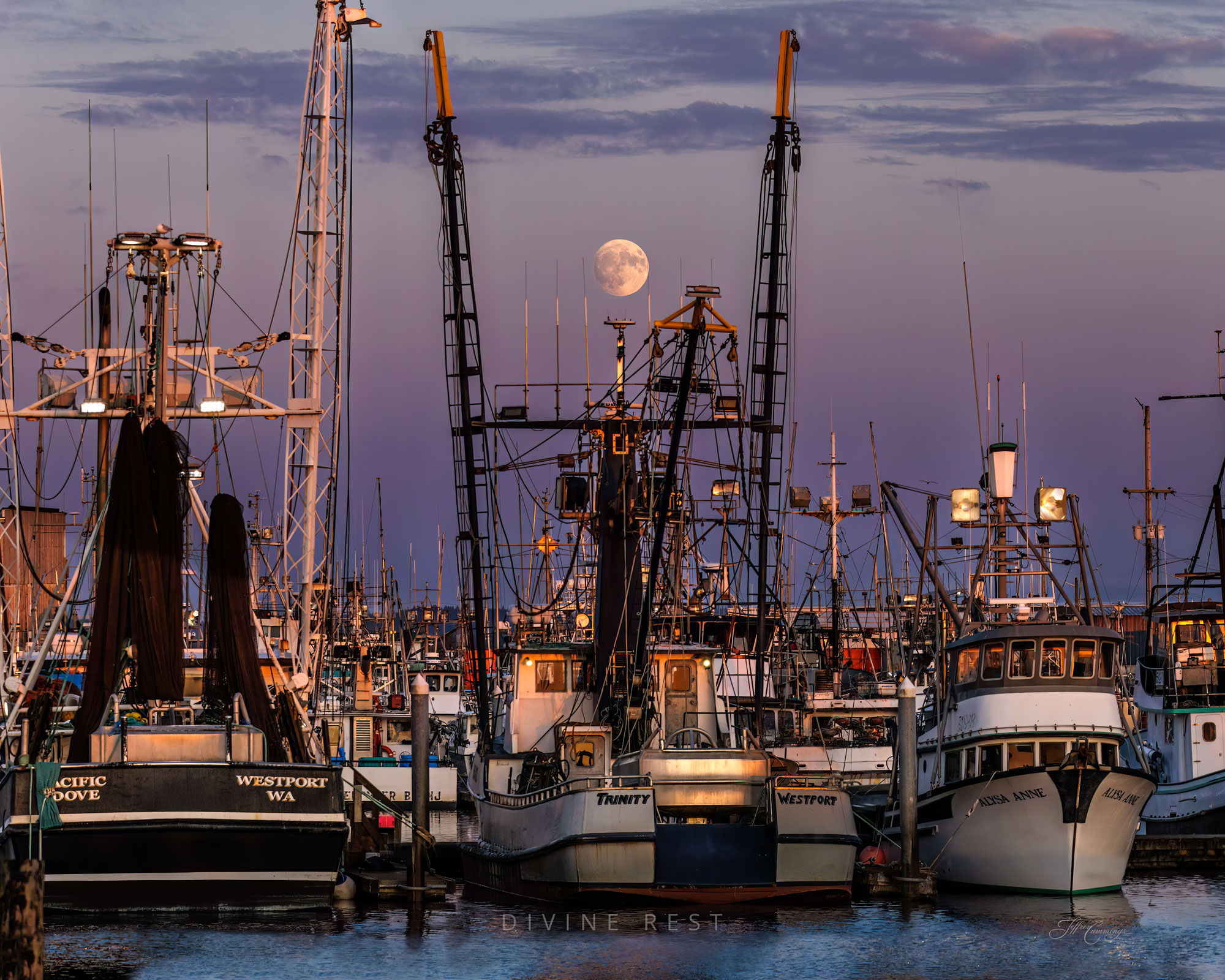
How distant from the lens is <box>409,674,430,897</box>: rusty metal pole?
94.2 ft

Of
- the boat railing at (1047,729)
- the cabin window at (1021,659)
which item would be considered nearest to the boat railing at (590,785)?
the boat railing at (1047,729)

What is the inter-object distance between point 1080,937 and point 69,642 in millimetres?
Result: 40823

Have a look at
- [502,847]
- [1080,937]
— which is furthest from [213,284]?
[1080,937]

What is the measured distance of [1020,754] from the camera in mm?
30375

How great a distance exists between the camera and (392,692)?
241 ft

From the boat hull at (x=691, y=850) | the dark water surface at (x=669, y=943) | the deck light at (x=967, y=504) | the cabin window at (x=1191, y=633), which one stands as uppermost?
the deck light at (x=967, y=504)

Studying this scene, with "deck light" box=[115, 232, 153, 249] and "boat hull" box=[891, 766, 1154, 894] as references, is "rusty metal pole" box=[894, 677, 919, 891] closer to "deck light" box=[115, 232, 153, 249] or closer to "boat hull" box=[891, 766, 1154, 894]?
"boat hull" box=[891, 766, 1154, 894]

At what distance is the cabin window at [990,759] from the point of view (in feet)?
99.1

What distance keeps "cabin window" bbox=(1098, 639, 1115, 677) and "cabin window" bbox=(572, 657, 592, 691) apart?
10.1 metres

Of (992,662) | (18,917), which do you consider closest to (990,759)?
(992,662)

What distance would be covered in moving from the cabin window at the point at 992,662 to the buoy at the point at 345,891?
11.9m

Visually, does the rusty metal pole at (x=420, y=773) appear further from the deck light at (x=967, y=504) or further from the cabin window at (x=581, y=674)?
the deck light at (x=967, y=504)

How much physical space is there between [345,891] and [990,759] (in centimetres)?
1167

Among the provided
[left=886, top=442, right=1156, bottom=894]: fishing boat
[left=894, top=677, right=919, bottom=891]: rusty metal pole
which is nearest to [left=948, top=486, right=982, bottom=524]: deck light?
[left=886, top=442, right=1156, bottom=894]: fishing boat
